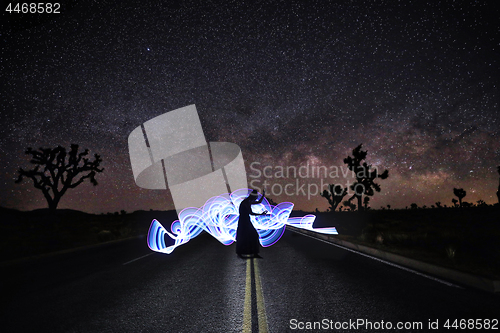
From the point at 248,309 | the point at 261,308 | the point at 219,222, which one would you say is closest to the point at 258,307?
the point at 261,308

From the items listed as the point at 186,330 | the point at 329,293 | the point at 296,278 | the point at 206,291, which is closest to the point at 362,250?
the point at 296,278

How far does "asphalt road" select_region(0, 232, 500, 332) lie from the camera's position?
13.9ft

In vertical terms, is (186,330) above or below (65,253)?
above

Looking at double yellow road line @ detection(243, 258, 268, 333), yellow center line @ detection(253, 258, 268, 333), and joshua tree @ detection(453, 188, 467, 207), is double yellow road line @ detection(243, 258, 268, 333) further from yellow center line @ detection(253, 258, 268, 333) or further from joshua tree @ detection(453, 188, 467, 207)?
joshua tree @ detection(453, 188, 467, 207)

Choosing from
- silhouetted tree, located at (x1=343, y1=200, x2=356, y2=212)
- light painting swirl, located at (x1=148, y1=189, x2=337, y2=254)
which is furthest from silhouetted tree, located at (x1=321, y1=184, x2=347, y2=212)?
light painting swirl, located at (x1=148, y1=189, x2=337, y2=254)

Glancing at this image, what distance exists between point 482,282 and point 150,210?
336 feet

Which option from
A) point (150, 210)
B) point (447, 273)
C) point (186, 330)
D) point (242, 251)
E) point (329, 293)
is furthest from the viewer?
point (150, 210)

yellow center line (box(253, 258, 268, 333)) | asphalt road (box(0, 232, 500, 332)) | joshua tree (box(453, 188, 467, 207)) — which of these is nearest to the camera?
yellow center line (box(253, 258, 268, 333))

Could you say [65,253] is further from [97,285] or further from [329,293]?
[329,293]

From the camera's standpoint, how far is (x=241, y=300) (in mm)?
5312

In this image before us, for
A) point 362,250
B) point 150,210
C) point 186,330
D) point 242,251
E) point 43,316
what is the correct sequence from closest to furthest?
point 186,330 → point 43,316 → point 242,251 → point 362,250 → point 150,210

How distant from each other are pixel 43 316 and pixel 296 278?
16.6 feet

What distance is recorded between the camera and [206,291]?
19.9ft

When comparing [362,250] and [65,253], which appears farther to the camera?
[65,253]
